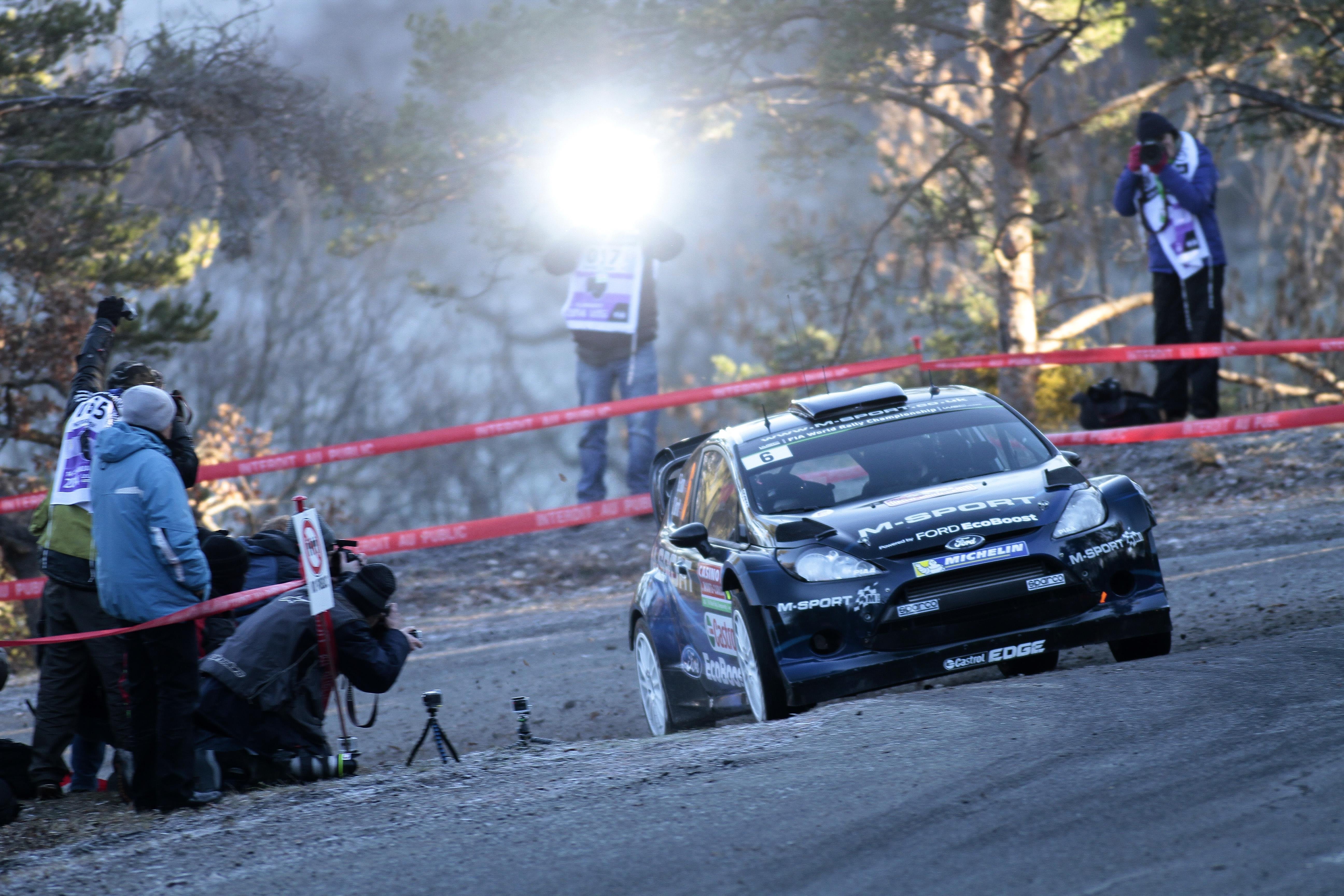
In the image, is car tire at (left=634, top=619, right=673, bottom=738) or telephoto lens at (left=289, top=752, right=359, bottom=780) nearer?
telephoto lens at (left=289, top=752, right=359, bottom=780)

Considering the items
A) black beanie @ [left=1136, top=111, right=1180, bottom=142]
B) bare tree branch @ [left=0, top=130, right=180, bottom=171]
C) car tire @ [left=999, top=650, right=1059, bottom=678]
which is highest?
bare tree branch @ [left=0, top=130, right=180, bottom=171]

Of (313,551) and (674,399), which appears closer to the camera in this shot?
(313,551)

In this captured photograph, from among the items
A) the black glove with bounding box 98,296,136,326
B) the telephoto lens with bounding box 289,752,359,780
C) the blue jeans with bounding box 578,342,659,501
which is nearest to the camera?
the telephoto lens with bounding box 289,752,359,780

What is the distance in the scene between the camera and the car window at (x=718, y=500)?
7.31 m

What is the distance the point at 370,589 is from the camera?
6816 millimetres

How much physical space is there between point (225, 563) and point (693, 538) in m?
2.35

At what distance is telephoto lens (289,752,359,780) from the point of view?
21.8ft

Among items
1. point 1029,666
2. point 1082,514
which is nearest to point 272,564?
point 1029,666

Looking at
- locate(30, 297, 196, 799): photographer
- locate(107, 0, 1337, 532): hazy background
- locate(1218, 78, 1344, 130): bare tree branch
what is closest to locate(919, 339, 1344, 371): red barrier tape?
locate(1218, 78, 1344, 130): bare tree branch

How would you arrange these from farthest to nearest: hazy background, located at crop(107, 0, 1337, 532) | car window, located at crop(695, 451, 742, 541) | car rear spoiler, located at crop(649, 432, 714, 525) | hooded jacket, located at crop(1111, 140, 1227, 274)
Result: 1. hazy background, located at crop(107, 0, 1337, 532)
2. hooded jacket, located at crop(1111, 140, 1227, 274)
3. car rear spoiler, located at crop(649, 432, 714, 525)
4. car window, located at crop(695, 451, 742, 541)

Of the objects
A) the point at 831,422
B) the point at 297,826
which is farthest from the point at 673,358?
the point at 297,826

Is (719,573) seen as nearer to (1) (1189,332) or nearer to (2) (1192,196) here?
(2) (1192,196)

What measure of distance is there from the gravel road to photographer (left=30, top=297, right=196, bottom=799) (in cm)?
37

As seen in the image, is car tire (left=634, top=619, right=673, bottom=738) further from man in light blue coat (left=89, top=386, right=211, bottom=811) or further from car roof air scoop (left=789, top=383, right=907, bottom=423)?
man in light blue coat (left=89, top=386, right=211, bottom=811)
